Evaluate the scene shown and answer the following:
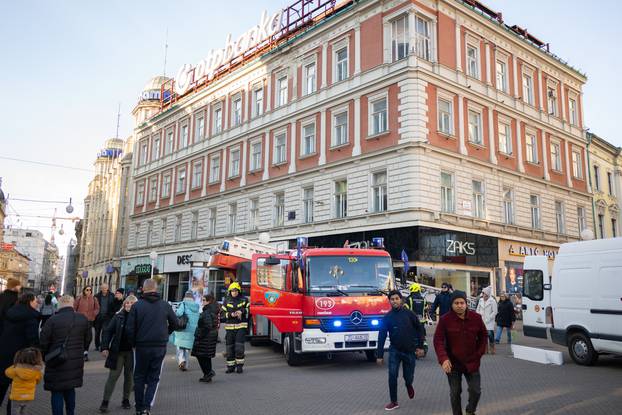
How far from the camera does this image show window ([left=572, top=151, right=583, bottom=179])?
35.5 metres

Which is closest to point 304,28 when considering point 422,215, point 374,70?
point 374,70

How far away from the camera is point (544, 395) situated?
902cm

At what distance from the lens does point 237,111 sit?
37.2 meters

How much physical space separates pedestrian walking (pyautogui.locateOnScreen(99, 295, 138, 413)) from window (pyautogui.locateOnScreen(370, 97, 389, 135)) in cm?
1996

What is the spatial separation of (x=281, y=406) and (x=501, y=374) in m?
5.53

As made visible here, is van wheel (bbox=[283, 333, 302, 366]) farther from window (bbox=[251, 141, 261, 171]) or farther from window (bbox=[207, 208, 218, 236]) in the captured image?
window (bbox=[207, 208, 218, 236])

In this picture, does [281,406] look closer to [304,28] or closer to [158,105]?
[304,28]

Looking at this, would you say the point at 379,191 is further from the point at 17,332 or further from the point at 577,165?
the point at 17,332

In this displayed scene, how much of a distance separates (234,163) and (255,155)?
2577 millimetres

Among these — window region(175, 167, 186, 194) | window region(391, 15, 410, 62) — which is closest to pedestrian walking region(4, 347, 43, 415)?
window region(391, 15, 410, 62)

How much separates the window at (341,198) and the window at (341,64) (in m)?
5.94

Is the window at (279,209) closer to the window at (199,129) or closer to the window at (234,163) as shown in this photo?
the window at (234,163)

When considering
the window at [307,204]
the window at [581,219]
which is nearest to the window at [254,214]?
the window at [307,204]

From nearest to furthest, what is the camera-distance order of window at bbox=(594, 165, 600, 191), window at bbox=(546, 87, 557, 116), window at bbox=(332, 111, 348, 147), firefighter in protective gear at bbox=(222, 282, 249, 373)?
firefighter in protective gear at bbox=(222, 282, 249, 373) → window at bbox=(332, 111, 348, 147) → window at bbox=(546, 87, 557, 116) → window at bbox=(594, 165, 600, 191)
